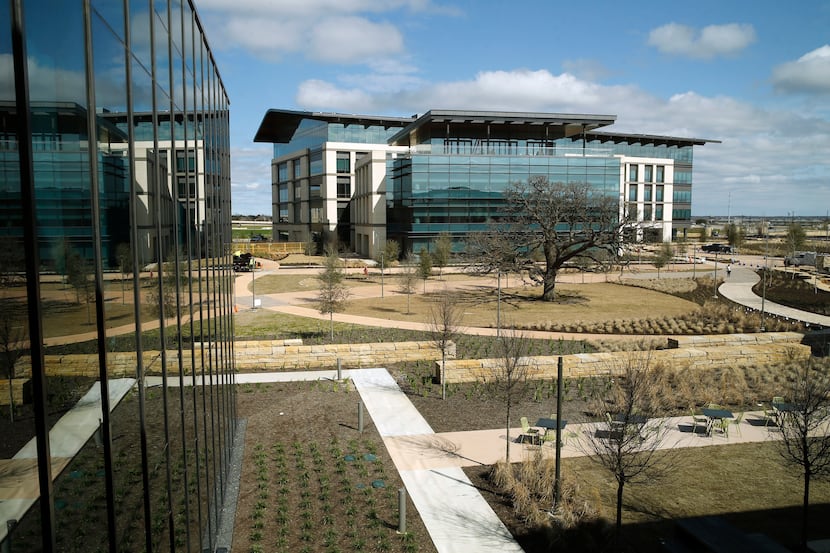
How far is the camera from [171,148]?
24.6 ft

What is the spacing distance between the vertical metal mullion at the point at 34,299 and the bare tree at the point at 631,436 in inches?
373

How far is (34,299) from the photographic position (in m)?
3.30

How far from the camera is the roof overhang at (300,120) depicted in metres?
78.6

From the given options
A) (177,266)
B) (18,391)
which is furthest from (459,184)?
(18,391)

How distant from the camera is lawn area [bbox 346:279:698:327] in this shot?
33281 mm

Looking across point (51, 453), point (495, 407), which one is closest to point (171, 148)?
point (51, 453)

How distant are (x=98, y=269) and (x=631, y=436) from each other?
388 inches

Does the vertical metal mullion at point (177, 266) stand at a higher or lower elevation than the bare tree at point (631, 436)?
higher

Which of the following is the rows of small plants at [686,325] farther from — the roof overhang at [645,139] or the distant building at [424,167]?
the roof overhang at [645,139]

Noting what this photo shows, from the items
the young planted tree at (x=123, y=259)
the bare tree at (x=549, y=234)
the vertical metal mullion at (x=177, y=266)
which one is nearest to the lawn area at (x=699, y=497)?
the vertical metal mullion at (x=177, y=266)

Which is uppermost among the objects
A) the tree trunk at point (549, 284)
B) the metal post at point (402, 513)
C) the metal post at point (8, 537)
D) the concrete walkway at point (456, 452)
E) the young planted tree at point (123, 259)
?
the young planted tree at point (123, 259)

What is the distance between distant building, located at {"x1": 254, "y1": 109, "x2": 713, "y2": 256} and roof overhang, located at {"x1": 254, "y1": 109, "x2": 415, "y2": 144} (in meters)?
0.16

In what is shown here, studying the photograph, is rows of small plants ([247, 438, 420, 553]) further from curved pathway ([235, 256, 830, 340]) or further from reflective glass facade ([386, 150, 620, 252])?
reflective glass facade ([386, 150, 620, 252])

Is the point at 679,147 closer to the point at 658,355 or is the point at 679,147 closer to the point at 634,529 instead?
the point at 658,355
